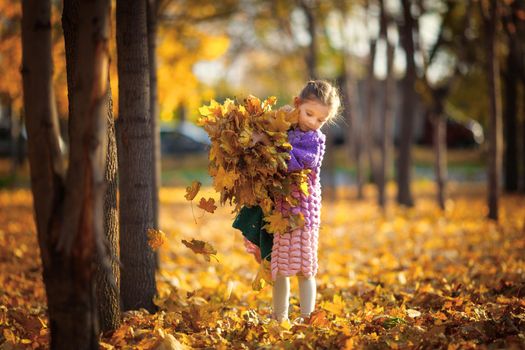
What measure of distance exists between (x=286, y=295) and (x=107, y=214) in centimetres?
128

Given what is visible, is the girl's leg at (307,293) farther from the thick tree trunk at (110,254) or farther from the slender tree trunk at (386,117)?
the slender tree trunk at (386,117)

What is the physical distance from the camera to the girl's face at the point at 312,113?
13.0ft

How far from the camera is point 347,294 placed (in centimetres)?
525

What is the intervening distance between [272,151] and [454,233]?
667 centimetres

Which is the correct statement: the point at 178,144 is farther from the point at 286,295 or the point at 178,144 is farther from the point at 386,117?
the point at 286,295

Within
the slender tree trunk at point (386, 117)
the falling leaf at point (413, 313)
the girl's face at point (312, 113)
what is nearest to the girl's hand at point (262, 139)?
the girl's face at point (312, 113)

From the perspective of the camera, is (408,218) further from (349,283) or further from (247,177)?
(247,177)

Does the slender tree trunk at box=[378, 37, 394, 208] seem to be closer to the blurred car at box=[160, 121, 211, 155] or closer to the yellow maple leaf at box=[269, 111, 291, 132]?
the yellow maple leaf at box=[269, 111, 291, 132]

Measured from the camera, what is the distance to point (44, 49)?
286 cm

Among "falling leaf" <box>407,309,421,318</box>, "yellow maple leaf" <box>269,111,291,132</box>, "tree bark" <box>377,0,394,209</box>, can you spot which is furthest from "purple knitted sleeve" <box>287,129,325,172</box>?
"tree bark" <box>377,0,394,209</box>

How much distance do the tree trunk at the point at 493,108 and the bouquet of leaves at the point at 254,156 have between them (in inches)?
288

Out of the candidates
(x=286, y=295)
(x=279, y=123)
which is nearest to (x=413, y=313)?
(x=286, y=295)

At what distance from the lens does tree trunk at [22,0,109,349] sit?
2.85m


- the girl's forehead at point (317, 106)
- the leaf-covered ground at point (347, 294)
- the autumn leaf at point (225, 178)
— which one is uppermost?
the girl's forehead at point (317, 106)
